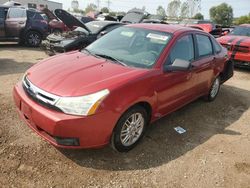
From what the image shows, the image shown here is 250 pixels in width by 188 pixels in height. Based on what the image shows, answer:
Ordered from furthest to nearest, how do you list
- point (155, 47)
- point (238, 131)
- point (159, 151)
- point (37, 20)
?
1. point (37, 20)
2. point (238, 131)
3. point (155, 47)
4. point (159, 151)

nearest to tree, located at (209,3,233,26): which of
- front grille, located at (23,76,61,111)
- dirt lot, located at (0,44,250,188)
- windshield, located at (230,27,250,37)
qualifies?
windshield, located at (230,27,250,37)

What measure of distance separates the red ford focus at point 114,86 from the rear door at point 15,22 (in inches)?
311

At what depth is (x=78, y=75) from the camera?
349 cm

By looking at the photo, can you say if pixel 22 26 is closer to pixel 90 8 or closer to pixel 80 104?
pixel 80 104

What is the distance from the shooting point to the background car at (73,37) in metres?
8.69

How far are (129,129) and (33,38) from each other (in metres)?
9.71

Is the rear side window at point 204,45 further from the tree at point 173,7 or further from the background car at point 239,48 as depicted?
the tree at point 173,7

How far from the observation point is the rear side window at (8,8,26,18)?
11389 mm

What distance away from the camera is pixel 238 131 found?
4.84 meters

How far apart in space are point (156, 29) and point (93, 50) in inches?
43.0

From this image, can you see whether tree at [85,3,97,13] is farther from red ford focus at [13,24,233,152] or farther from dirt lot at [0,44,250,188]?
dirt lot at [0,44,250,188]

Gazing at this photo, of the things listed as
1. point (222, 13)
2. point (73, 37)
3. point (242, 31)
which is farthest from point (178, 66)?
point (222, 13)

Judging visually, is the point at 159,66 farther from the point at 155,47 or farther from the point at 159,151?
the point at 159,151

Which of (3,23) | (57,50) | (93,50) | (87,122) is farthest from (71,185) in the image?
(3,23)
